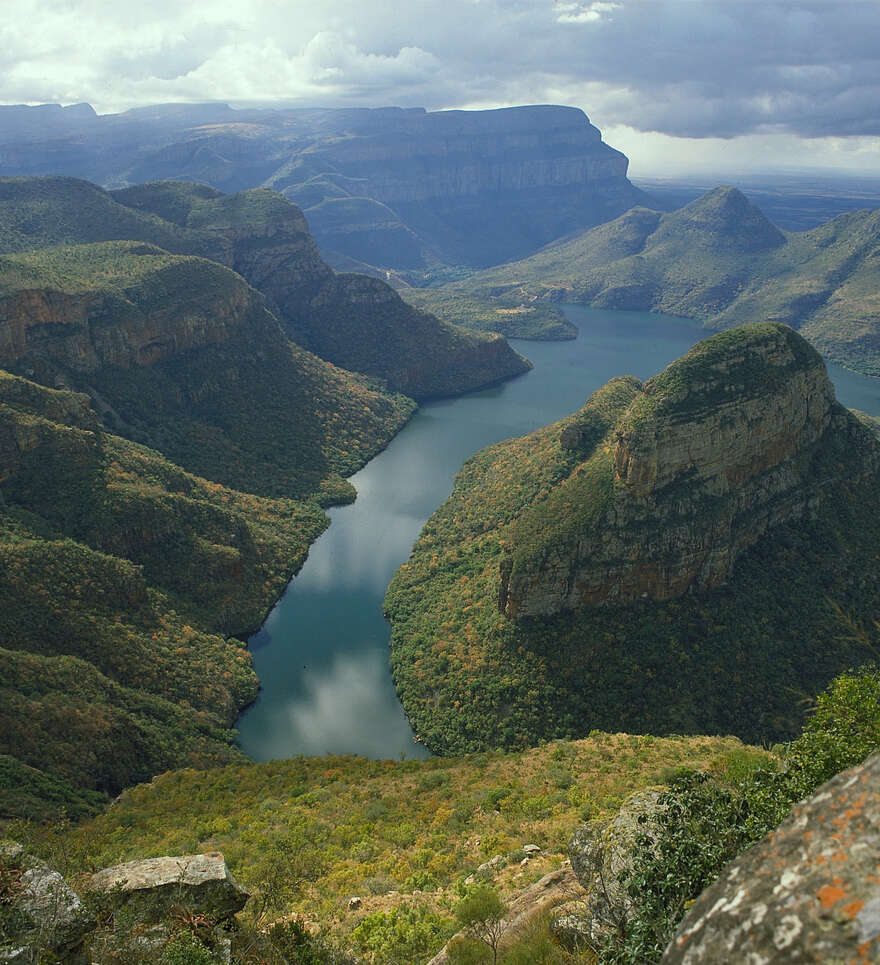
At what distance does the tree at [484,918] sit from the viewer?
50.3ft

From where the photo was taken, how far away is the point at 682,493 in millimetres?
51062

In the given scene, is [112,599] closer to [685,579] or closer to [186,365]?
[685,579]

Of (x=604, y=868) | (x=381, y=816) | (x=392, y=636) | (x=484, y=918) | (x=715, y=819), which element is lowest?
(x=392, y=636)

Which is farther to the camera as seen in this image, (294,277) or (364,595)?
(294,277)

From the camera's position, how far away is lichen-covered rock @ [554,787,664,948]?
13.2 meters

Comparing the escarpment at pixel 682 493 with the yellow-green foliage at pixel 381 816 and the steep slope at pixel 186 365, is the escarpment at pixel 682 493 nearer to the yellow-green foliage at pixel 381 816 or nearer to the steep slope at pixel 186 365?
the yellow-green foliage at pixel 381 816

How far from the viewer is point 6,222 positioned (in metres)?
111

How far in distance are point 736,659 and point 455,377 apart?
90.5 m

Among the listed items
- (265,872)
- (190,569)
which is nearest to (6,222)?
(190,569)

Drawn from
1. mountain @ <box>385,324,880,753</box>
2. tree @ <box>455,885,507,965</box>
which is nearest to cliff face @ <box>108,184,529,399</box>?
mountain @ <box>385,324,880,753</box>

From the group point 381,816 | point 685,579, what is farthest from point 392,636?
point 381,816

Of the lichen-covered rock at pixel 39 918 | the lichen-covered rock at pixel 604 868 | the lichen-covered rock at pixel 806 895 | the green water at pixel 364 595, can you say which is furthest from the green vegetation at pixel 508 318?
the lichen-covered rock at pixel 806 895

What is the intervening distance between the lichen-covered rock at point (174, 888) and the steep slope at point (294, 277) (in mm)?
108301

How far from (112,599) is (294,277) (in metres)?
93.6
